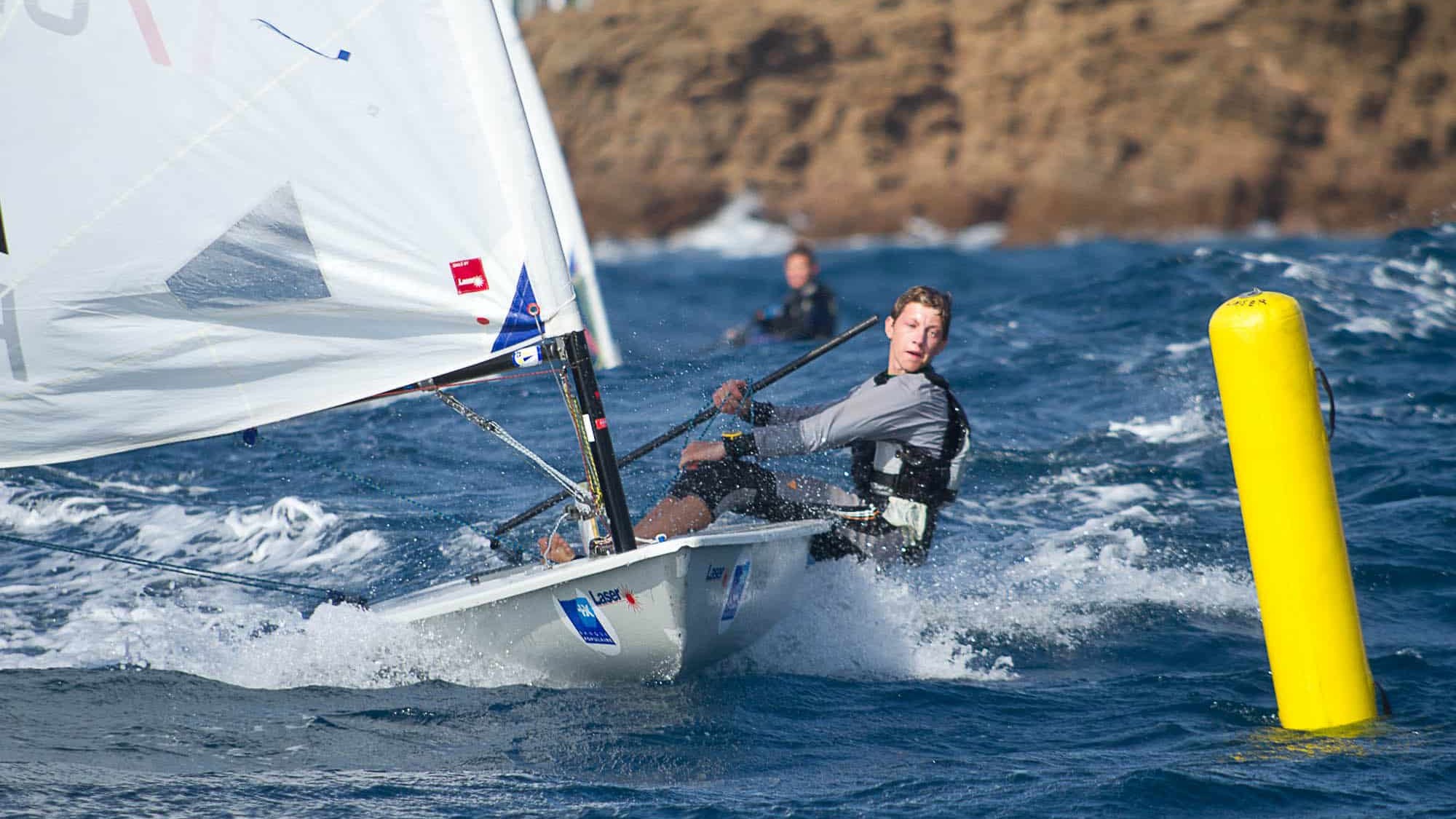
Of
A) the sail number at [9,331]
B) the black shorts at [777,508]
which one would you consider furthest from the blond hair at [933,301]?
the sail number at [9,331]

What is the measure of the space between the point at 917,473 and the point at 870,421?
269 millimetres

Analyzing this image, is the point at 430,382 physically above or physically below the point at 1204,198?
below

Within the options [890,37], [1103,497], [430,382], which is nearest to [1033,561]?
[1103,497]

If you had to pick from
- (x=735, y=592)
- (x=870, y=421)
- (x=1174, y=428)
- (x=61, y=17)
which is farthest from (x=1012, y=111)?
(x=61, y=17)

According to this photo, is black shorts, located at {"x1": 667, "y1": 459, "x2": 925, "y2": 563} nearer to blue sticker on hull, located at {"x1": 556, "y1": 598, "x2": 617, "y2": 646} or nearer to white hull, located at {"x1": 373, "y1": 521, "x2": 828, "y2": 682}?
white hull, located at {"x1": 373, "y1": 521, "x2": 828, "y2": 682}

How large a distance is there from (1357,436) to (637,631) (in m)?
4.26

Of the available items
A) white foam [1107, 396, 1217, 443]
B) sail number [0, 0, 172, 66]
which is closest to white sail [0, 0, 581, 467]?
sail number [0, 0, 172, 66]

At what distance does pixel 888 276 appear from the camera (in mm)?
17438

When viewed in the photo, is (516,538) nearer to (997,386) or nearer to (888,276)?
(997,386)

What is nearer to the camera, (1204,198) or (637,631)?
(637,631)

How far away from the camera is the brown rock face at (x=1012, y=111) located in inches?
786

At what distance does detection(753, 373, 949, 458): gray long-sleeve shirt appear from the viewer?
13.0 feet

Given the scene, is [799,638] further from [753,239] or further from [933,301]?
[753,239]

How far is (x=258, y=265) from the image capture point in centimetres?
357
